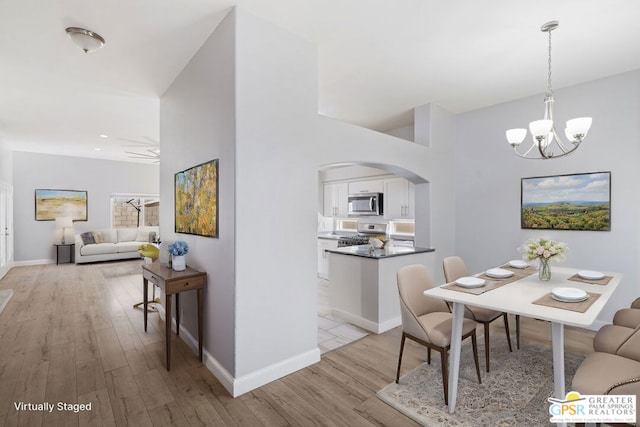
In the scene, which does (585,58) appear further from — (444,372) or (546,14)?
(444,372)

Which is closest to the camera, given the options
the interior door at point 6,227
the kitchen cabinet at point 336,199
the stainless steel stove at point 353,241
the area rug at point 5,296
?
the area rug at point 5,296

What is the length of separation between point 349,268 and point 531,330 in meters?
2.17

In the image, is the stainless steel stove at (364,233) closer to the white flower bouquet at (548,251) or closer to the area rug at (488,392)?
the area rug at (488,392)

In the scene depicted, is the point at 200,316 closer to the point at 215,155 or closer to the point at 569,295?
the point at 215,155

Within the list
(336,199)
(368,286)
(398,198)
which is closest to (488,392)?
(368,286)

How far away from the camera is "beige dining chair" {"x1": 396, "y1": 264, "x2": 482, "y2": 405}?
85.5 inches

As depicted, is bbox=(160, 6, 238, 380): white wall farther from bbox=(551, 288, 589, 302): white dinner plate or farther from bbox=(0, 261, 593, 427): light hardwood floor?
bbox=(551, 288, 589, 302): white dinner plate

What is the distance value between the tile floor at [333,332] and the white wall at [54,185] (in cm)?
763

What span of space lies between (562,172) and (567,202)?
1.26 ft

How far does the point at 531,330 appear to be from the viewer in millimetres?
3455

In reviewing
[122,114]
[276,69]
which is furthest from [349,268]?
[122,114]

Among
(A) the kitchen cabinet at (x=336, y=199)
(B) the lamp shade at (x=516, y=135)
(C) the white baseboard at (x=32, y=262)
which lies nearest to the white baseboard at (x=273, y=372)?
(B) the lamp shade at (x=516, y=135)

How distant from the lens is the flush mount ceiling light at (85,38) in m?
2.43

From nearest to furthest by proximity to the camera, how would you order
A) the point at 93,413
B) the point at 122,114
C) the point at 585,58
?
the point at 93,413 < the point at 585,58 < the point at 122,114
